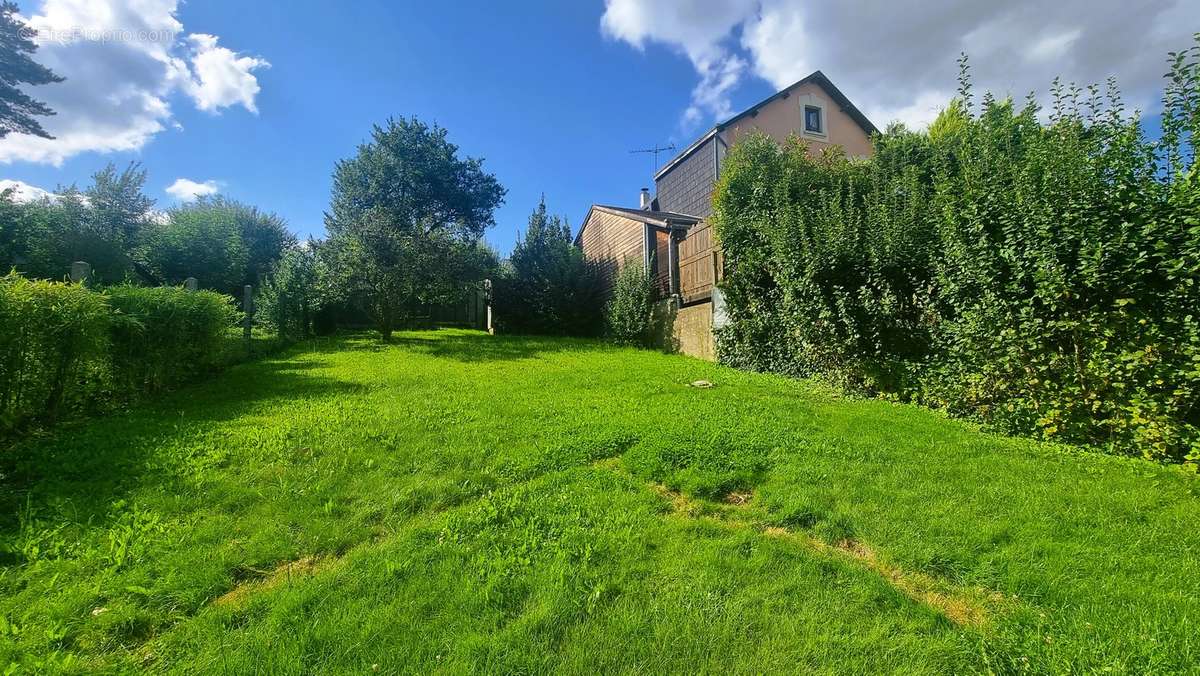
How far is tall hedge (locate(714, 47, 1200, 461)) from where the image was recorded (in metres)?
4.08

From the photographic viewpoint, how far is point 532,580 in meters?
2.31

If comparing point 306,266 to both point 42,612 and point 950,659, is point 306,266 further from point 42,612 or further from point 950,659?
point 950,659

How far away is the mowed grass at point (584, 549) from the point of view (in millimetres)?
1903

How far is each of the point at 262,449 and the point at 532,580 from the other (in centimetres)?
292

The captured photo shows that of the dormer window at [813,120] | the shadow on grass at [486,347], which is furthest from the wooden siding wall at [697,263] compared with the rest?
the dormer window at [813,120]

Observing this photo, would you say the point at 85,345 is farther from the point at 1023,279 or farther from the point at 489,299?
the point at 489,299

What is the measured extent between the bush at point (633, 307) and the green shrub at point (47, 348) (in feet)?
32.9

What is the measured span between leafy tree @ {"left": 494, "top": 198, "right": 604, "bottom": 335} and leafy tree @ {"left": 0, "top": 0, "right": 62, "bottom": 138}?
1598 centimetres

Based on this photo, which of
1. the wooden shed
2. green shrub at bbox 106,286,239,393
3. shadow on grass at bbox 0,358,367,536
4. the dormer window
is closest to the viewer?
shadow on grass at bbox 0,358,367,536

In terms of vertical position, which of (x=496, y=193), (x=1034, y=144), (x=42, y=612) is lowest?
(x=42, y=612)

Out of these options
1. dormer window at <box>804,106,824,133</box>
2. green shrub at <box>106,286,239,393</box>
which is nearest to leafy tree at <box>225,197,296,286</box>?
green shrub at <box>106,286,239,393</box>

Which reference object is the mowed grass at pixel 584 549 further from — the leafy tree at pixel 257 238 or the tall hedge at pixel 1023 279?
the leafy tree at pixel 257 238

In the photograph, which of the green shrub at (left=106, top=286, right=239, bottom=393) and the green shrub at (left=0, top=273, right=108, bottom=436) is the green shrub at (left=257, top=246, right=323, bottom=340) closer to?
the green shrub at (left=106, top=286, right=239, bottom=393)

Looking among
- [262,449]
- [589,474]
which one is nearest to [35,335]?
[262,449]
